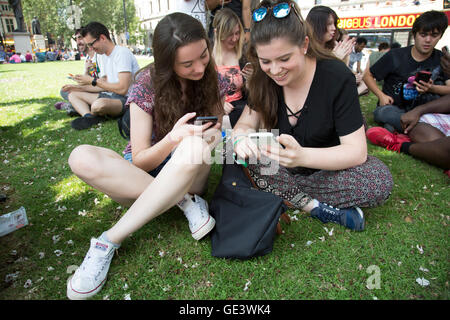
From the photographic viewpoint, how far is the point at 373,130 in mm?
3846

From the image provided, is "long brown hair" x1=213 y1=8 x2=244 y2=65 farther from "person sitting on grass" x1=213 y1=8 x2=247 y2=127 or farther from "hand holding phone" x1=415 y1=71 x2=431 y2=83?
"hand holding phone" x1=415 y1=71 x2=431 y2=83

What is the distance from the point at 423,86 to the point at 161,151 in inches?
137

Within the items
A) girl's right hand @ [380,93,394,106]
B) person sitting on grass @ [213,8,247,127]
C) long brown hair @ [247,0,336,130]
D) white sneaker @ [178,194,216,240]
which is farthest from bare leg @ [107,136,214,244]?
girl's right hand @ [380,93,394,106]

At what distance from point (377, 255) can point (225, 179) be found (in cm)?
113

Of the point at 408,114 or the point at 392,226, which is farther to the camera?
the point at 408,114

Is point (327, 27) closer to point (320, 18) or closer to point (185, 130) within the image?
point (320, 18)

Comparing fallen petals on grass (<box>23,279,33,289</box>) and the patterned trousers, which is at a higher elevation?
the patterned trousers

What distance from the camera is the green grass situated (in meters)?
1.70

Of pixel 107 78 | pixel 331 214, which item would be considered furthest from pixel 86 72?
pixel 331 214

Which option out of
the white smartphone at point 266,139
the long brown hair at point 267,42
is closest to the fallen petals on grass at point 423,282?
the white smartphone at point 266,139

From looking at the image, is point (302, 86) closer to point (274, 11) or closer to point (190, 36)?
point (274, 11)

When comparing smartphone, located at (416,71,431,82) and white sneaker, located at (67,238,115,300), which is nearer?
white sneaker, located at (67,238,115,300)

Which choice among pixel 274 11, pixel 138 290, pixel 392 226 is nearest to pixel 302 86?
pixel 274 11

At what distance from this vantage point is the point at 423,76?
3590mm
